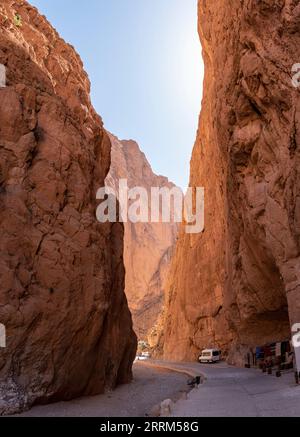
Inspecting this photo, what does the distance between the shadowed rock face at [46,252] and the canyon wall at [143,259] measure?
231 ft

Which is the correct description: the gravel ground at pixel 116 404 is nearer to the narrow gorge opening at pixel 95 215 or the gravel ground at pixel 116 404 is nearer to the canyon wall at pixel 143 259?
the narrow gorge opening at pixel 95 215

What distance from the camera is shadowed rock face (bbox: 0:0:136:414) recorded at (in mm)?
12328

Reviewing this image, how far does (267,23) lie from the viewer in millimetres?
16312

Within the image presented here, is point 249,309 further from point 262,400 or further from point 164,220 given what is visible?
point 164,220

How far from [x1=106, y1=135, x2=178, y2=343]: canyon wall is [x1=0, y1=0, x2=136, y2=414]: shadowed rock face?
231ft

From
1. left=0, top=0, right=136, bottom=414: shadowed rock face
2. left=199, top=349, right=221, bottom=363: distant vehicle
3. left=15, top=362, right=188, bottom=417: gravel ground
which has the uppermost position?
left=0, top=0, right=136, bottom=414: shadowed rock face

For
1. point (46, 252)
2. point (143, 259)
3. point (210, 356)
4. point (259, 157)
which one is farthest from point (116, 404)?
point (143, 259)

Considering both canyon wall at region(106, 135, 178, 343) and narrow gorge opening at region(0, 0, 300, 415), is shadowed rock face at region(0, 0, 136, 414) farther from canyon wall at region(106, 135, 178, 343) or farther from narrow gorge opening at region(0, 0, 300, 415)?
canyon wall at region(106, 135, 178, 343)

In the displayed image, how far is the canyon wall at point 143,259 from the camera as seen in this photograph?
295ft

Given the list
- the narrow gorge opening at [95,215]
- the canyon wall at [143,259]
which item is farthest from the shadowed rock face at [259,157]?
the canyon wall at [143,259]

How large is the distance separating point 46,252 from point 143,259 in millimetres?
81753

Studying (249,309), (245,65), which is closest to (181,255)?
(249,309)

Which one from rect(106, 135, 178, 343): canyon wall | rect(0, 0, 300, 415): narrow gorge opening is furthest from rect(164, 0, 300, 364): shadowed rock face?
rect(106, 135, 178, 343): canyon wall
